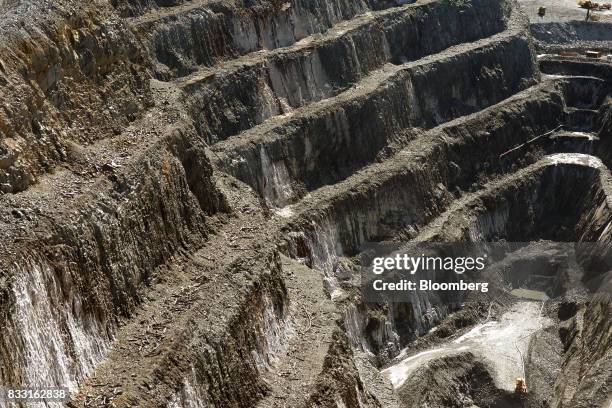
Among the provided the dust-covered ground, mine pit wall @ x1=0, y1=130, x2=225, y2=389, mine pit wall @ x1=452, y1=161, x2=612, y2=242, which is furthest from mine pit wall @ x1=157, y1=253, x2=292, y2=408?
the dust-covered ground

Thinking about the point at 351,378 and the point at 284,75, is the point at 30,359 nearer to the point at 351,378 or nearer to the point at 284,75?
the point at 351,378

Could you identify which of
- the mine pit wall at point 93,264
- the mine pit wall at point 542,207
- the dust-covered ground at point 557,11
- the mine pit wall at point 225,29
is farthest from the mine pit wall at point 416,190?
the dust-covered ground at point 557,11

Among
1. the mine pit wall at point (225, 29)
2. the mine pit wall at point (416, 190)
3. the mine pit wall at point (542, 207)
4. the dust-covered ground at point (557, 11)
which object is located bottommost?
the mine pit wall at point (542, 207)

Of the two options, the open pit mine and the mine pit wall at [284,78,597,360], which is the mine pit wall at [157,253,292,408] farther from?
the mine pit wall at [284,78,597,360]

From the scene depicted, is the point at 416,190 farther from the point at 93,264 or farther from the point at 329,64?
the point at 93,264

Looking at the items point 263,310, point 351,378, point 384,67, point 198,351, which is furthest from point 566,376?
point 384,67

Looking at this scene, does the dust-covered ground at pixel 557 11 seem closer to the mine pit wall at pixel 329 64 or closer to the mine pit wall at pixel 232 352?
the mine pit wall at pixel 329 64
